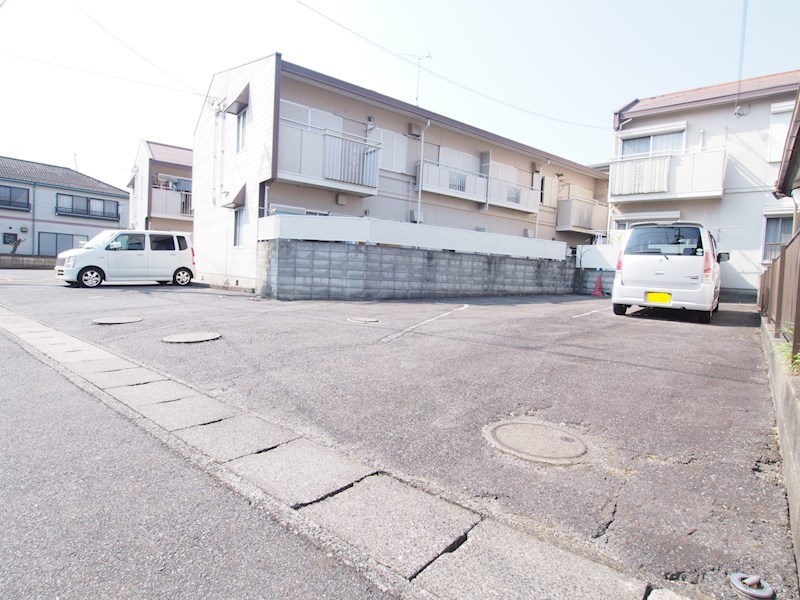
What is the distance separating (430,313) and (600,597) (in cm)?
701

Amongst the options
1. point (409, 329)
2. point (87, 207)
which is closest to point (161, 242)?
point (409, 329)

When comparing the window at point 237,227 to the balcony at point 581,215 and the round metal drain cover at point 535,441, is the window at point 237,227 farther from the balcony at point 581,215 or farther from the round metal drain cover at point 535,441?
the balcony at point 581,215

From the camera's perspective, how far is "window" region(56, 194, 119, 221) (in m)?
32.0

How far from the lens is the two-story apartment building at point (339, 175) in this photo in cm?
1134

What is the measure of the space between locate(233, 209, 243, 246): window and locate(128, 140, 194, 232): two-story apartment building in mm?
7983

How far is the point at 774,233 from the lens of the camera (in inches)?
511

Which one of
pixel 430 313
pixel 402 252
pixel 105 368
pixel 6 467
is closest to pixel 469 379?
pixel 6 467

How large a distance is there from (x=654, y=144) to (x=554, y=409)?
14933mm

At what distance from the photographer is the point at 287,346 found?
212 inches

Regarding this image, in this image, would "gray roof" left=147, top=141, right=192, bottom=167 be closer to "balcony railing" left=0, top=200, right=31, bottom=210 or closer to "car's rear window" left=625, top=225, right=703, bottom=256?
"balcony railing" left=0, top=200, right=31, bottom=210

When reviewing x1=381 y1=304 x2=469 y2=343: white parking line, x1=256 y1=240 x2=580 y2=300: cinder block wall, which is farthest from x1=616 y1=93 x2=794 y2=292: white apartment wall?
x1=381 y1=304 x2=469 y2=343: white parking line

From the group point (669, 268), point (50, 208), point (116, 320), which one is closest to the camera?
point (116, 320)

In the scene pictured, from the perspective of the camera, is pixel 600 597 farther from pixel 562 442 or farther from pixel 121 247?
pixel 121 247

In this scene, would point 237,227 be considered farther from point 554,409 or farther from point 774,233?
point 774,233
